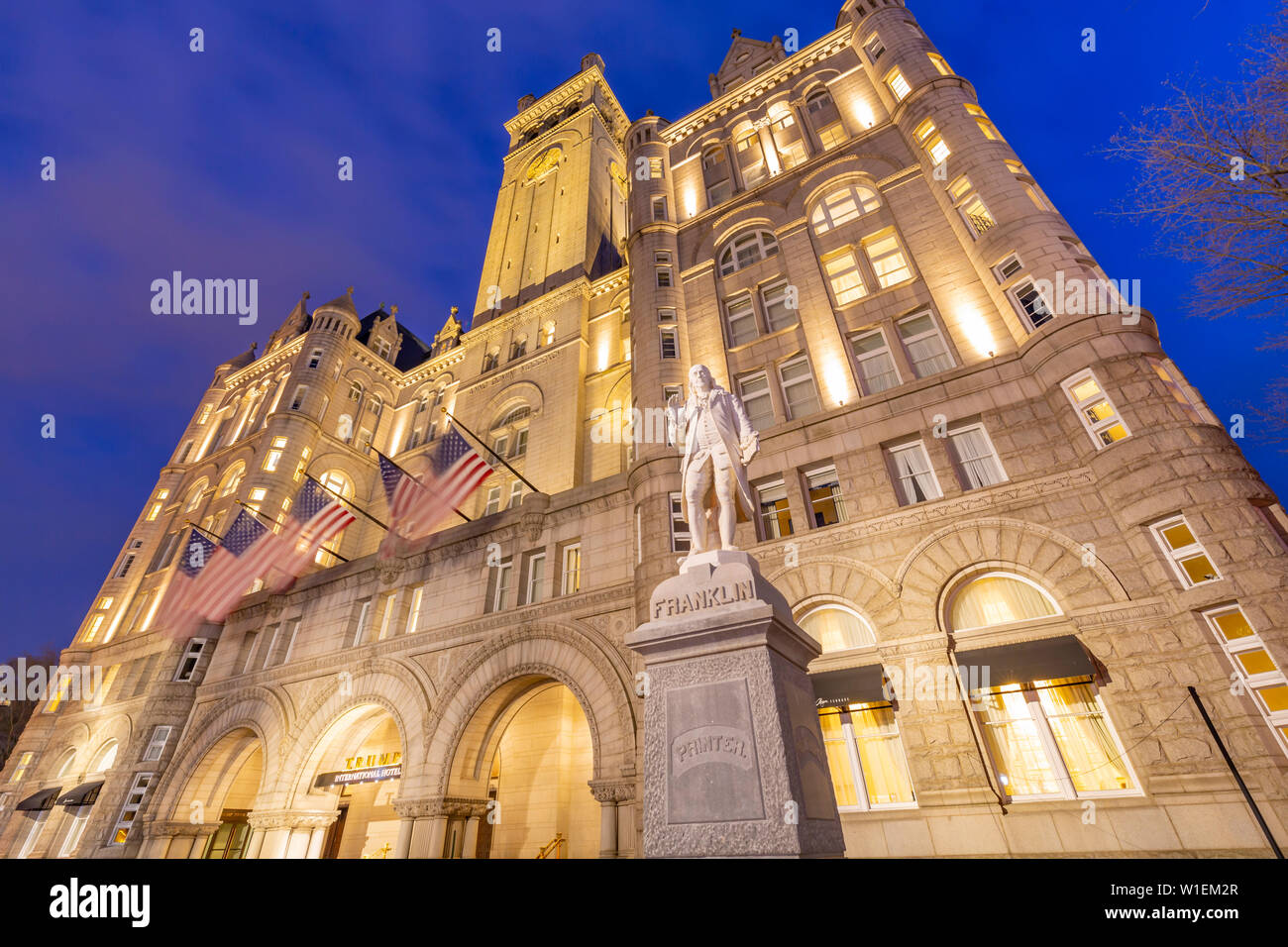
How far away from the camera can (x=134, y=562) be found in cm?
3619

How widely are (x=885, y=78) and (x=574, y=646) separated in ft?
81.6

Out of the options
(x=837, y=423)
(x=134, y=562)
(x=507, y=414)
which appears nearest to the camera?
(x=837, y=423)

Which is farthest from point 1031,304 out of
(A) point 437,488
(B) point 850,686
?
(A) point 437,488

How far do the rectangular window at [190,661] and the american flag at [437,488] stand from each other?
1561 cm

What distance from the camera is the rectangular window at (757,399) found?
19575mm

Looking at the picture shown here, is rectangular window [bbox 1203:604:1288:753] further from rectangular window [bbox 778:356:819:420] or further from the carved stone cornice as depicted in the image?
the carved stone cornice

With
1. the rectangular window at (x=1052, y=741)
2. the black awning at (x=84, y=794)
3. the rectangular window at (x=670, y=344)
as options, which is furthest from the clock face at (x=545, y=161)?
the rectangular window at (x=1052, y=741)

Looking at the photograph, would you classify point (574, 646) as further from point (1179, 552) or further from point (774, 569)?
point (1179, 552)

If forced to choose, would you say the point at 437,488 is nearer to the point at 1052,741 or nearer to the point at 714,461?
the point at 714,461

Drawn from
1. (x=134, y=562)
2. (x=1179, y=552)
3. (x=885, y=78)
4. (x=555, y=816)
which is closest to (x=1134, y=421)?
(x=1179, y=552)

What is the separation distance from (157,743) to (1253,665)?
36366mm

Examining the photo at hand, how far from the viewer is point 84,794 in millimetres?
24906

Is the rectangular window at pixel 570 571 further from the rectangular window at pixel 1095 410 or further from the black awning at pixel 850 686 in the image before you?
the rectangular window at pixel 1095 410

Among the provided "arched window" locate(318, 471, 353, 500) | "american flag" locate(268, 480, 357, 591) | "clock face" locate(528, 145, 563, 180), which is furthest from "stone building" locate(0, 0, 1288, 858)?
"clock face" locate(528, 145, 563, 180)
